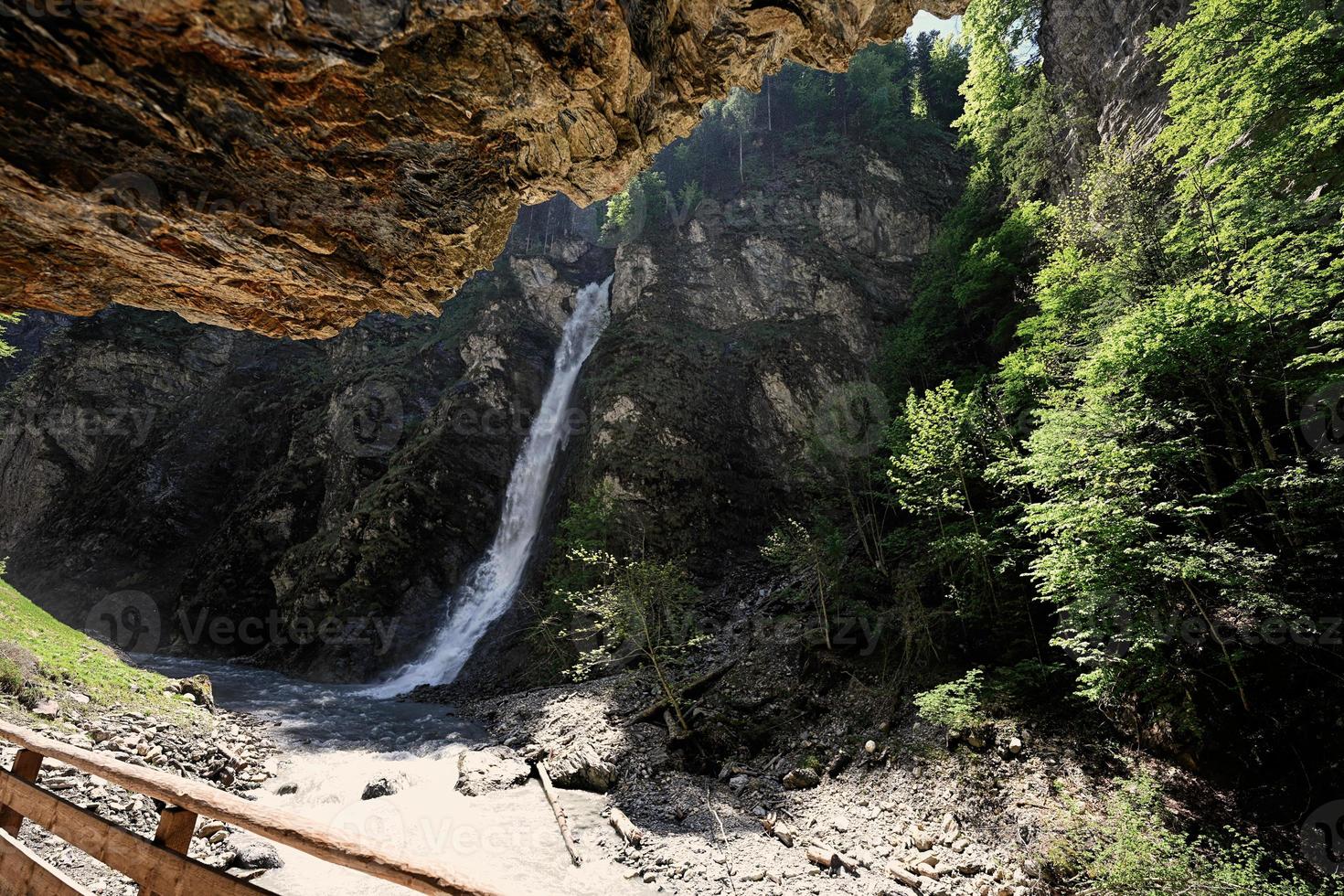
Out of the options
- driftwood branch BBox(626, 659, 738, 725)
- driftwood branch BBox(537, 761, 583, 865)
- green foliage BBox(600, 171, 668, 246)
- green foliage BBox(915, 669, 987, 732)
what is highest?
green foliage BBox(600, 171, 668, 246)

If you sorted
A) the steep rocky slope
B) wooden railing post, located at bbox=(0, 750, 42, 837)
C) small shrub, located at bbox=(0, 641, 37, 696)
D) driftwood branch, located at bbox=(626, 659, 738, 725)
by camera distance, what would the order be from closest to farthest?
wooden railing post, located at bbox=(0, 750, 42, 837) < small shrub, located at bbox=(0, 641, 37, 696) < driftwood branch, located at bbox=(626, 659, 738, 725) < the steep rocky slope

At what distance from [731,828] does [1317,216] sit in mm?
13315

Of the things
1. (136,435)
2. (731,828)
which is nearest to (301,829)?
(731,828)

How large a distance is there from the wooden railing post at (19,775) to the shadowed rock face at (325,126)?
A: 438cm

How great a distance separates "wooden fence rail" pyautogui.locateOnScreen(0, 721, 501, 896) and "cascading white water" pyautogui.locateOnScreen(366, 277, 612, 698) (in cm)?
1890

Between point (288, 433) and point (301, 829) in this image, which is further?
point (288, 433)

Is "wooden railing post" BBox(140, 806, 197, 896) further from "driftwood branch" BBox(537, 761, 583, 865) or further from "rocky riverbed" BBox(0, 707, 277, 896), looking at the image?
"driftwood branch" BBox(537, 761, 583, 865)

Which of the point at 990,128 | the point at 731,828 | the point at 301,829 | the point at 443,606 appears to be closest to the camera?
the point at 301,829

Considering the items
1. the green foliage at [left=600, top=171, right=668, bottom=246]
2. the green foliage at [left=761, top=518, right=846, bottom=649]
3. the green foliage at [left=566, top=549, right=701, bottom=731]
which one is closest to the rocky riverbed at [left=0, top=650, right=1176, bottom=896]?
the green foliage at [left=566, top=549, right=701, bottom=731]

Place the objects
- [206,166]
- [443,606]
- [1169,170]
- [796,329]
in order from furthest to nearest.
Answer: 1. [796,329]
2. [443,606]
3. [1169,170]
4. [206,166]

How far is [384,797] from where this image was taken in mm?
9938

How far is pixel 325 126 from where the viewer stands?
4.60 m

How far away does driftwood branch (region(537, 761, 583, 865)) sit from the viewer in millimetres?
8148

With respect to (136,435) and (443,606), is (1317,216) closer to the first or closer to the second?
(443,606)
